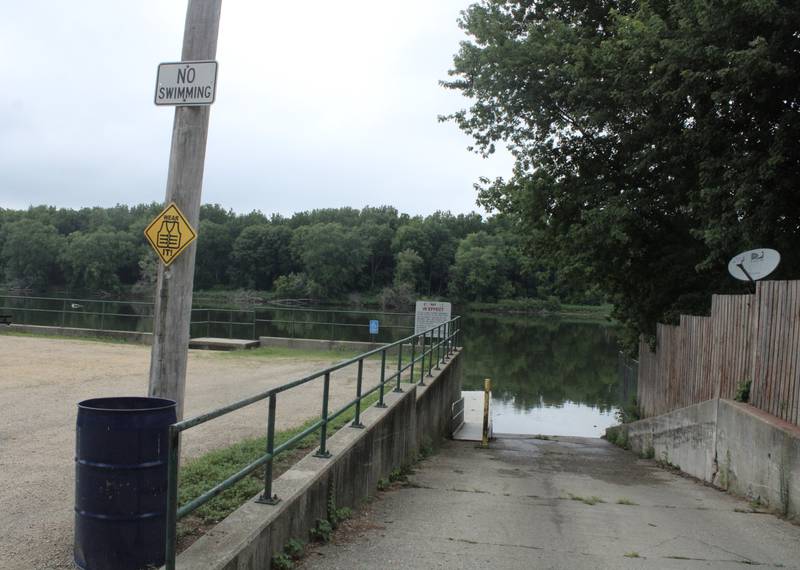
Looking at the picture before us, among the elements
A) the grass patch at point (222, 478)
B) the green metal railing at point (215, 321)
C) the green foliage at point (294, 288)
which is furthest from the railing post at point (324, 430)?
the green foliage at point (294, 288)

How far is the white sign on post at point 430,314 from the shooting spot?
20016 mm

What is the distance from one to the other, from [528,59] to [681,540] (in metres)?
10.8

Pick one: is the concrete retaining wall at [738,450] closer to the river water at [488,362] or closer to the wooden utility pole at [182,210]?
the wooden utility pole at [182,210]

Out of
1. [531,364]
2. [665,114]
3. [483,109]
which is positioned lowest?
[531,364]

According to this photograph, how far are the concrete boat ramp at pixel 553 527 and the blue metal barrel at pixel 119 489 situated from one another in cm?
139

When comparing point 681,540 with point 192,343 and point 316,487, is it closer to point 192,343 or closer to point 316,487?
point 316,487

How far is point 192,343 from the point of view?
21469 mm

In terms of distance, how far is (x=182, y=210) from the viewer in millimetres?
5363

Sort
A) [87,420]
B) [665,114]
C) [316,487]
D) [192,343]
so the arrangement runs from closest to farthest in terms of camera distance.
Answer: [87,420] < [316,487] < [665,114] < [192,343]

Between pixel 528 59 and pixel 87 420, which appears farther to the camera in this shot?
pixel 528 59

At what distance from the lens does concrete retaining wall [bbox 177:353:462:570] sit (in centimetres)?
379

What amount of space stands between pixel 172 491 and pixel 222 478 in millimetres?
2487

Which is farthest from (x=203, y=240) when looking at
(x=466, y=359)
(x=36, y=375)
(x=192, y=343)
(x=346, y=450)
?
(x=346, y=450)

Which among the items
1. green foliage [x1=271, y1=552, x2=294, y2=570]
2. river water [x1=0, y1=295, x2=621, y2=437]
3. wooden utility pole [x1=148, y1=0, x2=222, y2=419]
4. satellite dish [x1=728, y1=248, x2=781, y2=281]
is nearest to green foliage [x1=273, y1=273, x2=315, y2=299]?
river water [x1=0, y1=295, x2=621, y2=437]
